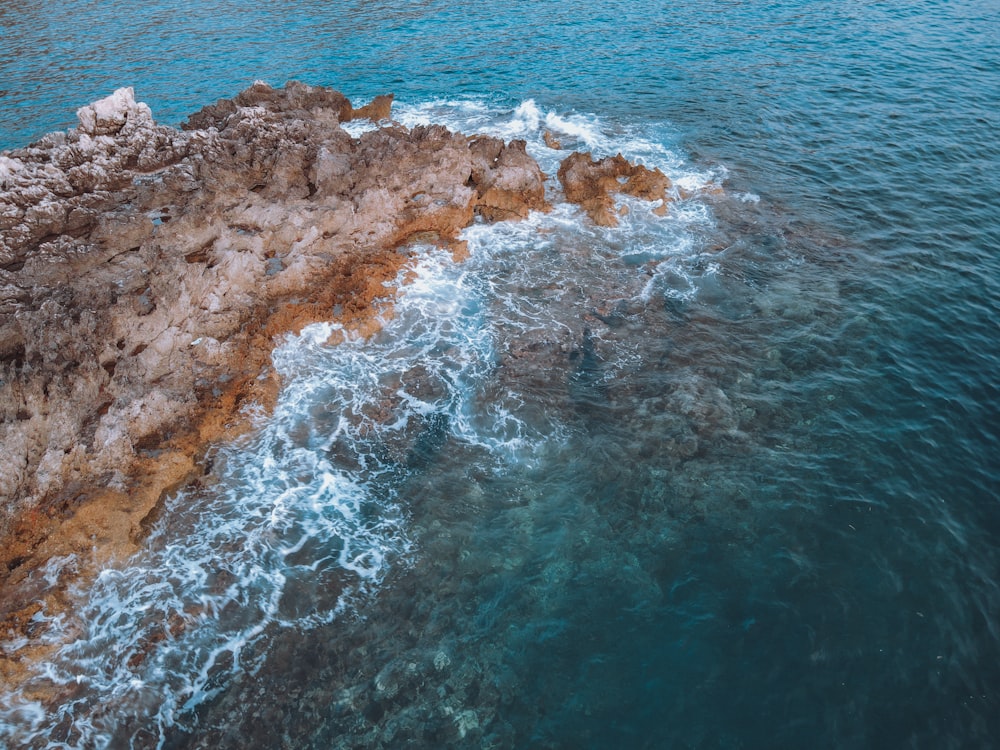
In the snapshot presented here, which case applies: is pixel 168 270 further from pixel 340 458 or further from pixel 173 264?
pixel 340 458

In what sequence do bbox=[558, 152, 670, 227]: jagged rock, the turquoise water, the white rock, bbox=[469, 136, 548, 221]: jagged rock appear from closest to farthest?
the turquoise water
bbox=[469, 136, 548, 221]: jagged rock
the white rock
bbox=[558, 152, 670, 227]: jagged rock

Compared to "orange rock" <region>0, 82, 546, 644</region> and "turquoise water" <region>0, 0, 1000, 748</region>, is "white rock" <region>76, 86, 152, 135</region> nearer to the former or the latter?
"orange rock" <region>0, 82, 546, 644</region>

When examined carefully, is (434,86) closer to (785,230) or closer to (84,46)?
(785,230)

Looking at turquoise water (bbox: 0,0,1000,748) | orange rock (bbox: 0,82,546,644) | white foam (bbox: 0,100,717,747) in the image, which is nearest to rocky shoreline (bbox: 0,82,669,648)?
orange rock (bbox: 0,82,546,644)

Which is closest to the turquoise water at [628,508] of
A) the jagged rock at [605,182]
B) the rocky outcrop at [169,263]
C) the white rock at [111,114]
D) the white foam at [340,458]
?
the white foam at [340,458]

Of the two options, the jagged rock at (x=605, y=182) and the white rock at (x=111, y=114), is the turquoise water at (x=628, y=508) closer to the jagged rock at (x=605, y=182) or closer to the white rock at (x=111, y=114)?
the jagged rock at (x=605, y=182)

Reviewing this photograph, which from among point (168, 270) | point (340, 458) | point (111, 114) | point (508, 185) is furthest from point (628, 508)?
point (111, 114)
